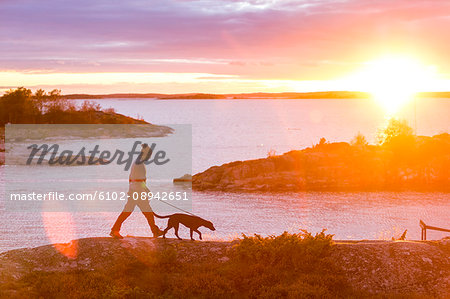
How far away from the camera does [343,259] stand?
1495cm

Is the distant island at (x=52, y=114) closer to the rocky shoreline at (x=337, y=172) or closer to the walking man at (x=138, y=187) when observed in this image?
the rocky shoreline at (x=337, y=172)

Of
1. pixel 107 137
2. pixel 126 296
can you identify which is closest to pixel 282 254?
pixel 126 296

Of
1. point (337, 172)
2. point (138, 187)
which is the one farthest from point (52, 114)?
point (138, 187)

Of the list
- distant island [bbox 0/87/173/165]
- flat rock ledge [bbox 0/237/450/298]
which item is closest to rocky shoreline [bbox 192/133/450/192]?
flat rock ledge [bbox 0/237/450/298]

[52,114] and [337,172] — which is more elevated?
[52,114]

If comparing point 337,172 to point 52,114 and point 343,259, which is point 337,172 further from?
point 52,114

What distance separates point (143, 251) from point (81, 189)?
64290 mm

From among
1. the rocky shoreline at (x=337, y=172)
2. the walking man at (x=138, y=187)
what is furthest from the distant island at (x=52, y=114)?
the walking man at (x=138, y=187)

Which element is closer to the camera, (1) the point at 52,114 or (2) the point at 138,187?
(2) the point at 138,187

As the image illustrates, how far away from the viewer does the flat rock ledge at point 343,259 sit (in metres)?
14.0

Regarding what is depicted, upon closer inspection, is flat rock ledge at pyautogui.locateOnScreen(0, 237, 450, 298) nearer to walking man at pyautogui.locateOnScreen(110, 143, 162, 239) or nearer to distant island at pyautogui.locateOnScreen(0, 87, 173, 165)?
walking man at pyautogui.locateOnScreen(110, 143, 162, 239)

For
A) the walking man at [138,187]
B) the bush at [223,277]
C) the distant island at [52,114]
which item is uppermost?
the distant island at [52,114]

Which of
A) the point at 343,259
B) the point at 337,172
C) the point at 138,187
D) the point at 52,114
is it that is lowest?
the point at 343,259

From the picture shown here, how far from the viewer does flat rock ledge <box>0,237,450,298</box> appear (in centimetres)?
1398
